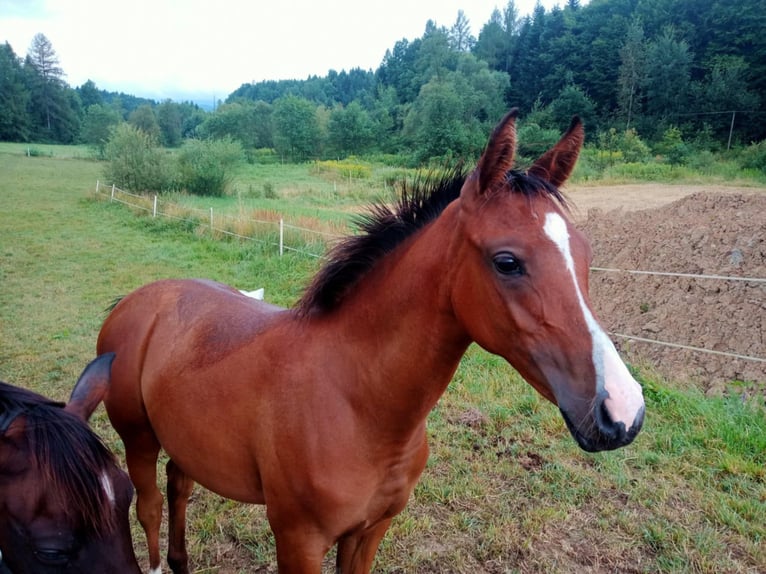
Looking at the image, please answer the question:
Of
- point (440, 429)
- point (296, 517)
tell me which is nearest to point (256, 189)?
point (440, 429)

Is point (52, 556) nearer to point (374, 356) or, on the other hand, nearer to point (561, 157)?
point (374, 356)

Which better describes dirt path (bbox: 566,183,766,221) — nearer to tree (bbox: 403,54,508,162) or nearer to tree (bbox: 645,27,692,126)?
tree (bbox: 403,54,508,162)

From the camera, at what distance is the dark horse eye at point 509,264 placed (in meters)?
1.20

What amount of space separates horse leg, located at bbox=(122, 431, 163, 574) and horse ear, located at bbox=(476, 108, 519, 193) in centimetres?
219

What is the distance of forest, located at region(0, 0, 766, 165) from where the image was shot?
1625 inches

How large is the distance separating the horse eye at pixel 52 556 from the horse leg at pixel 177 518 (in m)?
1.29

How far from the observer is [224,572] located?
2.69 meters

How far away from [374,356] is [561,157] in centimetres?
92

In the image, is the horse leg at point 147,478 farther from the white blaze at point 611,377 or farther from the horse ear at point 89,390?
the white blaze at point 611,377

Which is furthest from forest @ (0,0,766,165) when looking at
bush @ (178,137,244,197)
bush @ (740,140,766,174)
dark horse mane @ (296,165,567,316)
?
dark horse mane @ (296,165,567,316)

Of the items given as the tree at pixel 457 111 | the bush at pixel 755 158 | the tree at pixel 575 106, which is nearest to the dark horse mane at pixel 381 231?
the bush at pixel 755 158

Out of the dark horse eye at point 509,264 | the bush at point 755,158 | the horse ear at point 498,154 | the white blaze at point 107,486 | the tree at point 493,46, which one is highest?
the tree at point 493,46

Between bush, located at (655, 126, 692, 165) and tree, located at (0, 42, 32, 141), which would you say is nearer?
bush, located at (655, 126, 692, 165)

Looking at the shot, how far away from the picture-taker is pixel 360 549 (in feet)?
6.79
